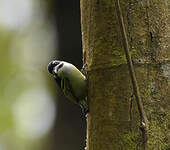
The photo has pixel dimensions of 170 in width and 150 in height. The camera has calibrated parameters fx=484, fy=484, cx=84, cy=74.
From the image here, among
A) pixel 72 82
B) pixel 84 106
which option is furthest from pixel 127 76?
pixel 72 82

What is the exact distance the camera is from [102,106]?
181 centimetres

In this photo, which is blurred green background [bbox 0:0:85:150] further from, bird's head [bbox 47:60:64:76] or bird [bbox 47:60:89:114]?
bird [bbox 47:60:89:114]

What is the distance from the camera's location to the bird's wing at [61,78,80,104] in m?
2.35

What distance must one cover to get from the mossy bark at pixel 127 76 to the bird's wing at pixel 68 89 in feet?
1.49

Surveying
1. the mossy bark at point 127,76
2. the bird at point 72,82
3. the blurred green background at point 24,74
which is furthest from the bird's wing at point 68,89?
the blurred green background at point 24,74

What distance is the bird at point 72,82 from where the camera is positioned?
204 cm

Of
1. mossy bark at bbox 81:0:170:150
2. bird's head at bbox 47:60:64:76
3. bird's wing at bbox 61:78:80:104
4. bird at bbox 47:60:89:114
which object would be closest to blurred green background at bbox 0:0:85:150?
bird's head at bbox 47:60:64:76

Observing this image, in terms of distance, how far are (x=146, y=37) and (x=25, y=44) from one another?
321 inches

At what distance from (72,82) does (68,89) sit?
0.09m

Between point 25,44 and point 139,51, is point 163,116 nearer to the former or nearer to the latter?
point 139,51

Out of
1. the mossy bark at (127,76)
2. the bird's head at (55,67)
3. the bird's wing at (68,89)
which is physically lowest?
the bird's wing at (68,89)

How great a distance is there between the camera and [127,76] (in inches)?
68.5

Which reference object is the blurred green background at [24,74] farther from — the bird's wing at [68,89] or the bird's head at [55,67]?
the bird's wing at [68,89]

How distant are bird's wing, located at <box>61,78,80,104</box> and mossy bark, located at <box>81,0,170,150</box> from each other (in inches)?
17.9
